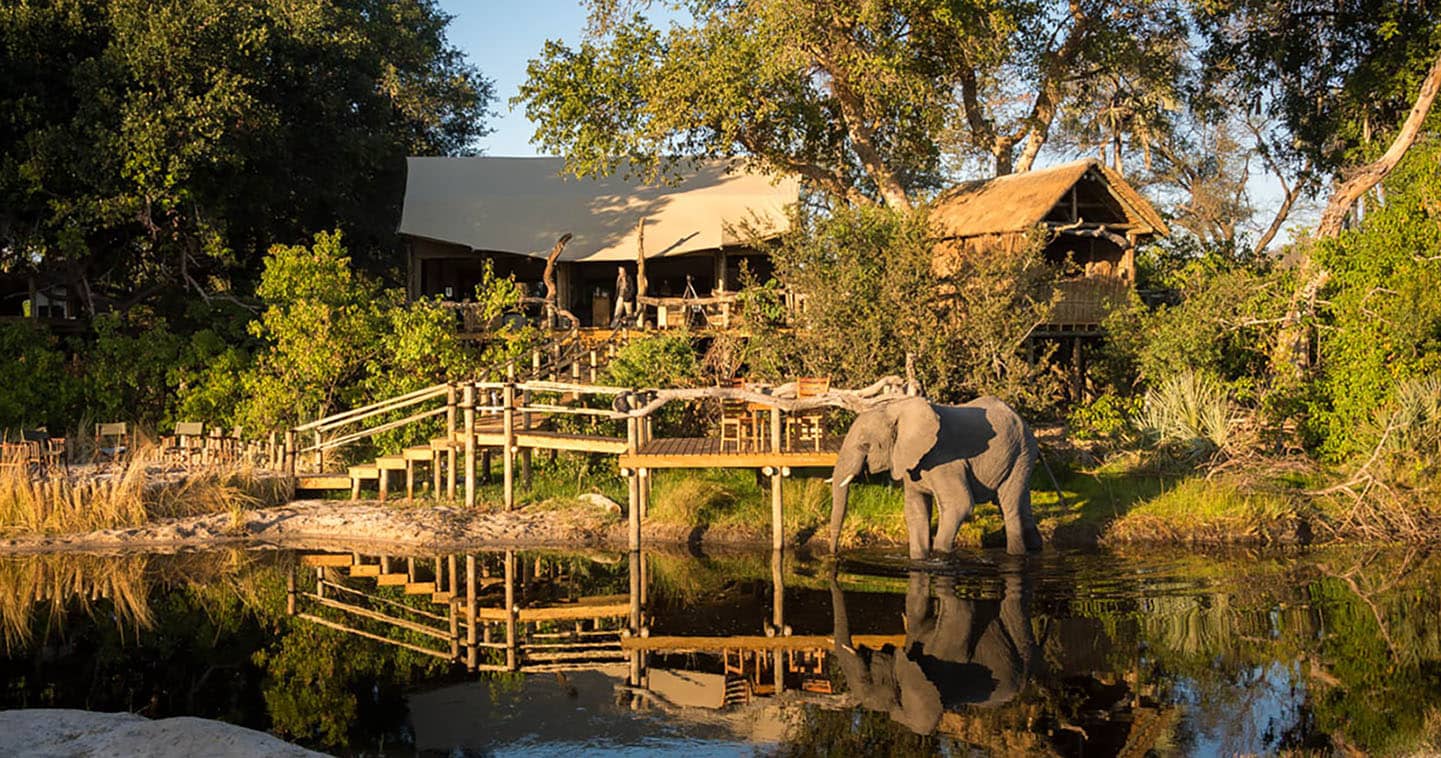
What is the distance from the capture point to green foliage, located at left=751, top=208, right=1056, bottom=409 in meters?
16.7

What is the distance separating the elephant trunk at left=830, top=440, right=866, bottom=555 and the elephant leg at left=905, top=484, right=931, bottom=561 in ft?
1.89

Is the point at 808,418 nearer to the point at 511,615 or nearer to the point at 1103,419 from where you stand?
the point at 511,615

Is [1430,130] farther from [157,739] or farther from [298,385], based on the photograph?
[157,739]

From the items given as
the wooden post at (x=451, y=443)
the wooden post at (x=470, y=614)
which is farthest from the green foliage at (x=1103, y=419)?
the wooden post at (x=470, y=614)

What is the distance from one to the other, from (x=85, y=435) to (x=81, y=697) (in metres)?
11.8

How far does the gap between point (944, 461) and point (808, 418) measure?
9.28 ft

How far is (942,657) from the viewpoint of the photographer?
10266 millimetres

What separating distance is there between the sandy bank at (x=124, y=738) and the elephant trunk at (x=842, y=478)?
7.13 m

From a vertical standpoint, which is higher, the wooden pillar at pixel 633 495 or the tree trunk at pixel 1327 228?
the tree trunk at pixel 1327 228

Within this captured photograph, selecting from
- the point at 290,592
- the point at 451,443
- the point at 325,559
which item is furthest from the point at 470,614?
the point at 451,443

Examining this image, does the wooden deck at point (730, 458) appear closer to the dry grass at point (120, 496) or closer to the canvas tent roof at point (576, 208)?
the dry grass at point (120, 496)

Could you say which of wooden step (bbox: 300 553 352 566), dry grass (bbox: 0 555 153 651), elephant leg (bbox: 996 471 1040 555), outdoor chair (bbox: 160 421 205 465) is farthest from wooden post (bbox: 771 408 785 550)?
outdoor chair (bbox: 160 421 205 465)

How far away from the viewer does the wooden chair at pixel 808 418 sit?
14789 millimetres

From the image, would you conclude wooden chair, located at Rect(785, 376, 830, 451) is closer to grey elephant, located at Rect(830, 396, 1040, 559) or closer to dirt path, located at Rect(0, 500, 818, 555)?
grey elephant, located at Rect(830, 396, 1040, 559)
